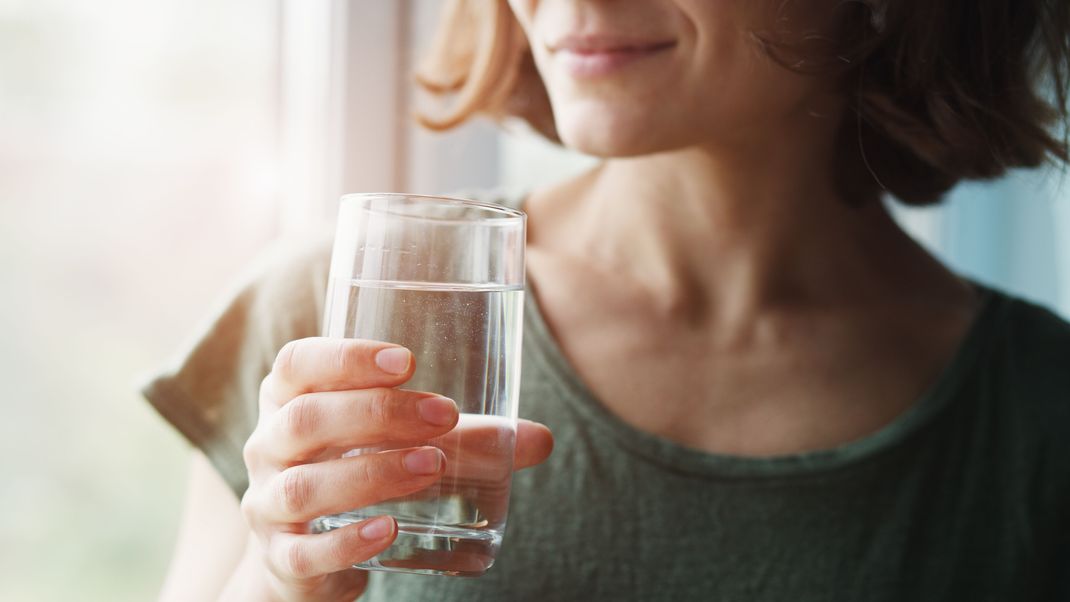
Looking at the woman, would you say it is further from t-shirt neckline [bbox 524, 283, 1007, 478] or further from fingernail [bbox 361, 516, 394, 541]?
fingernail [bbox 361, 516, 394, 541]

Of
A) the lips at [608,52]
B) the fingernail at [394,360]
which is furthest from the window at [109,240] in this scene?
the fingernail at [394,360]

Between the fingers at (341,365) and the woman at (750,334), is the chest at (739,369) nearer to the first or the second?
the woman at (750,334)

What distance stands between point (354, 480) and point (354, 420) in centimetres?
4

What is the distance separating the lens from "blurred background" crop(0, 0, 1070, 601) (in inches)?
43.0

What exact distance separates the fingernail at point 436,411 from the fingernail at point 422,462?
0.9 inches

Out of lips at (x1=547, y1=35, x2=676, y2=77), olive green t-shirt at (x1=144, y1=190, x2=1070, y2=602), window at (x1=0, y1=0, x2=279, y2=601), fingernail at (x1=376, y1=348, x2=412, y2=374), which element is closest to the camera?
fingernail at (x1=376, y1=348, x2=412, y2=374)

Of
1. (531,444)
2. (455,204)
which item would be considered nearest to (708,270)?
(531,444)

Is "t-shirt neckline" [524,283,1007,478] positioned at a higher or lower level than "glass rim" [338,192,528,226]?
lower

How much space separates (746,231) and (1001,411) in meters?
0.35

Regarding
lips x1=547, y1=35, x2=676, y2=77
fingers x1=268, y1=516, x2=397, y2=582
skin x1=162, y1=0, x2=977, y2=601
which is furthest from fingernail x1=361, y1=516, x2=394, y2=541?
lips x1=547, y1=35, x2=676, y2=77

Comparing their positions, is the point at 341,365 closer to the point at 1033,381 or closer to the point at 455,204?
the point at 455,204

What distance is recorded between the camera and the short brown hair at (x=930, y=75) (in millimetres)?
954

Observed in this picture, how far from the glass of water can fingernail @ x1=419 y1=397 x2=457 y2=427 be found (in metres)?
0.02

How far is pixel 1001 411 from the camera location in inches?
43.4
